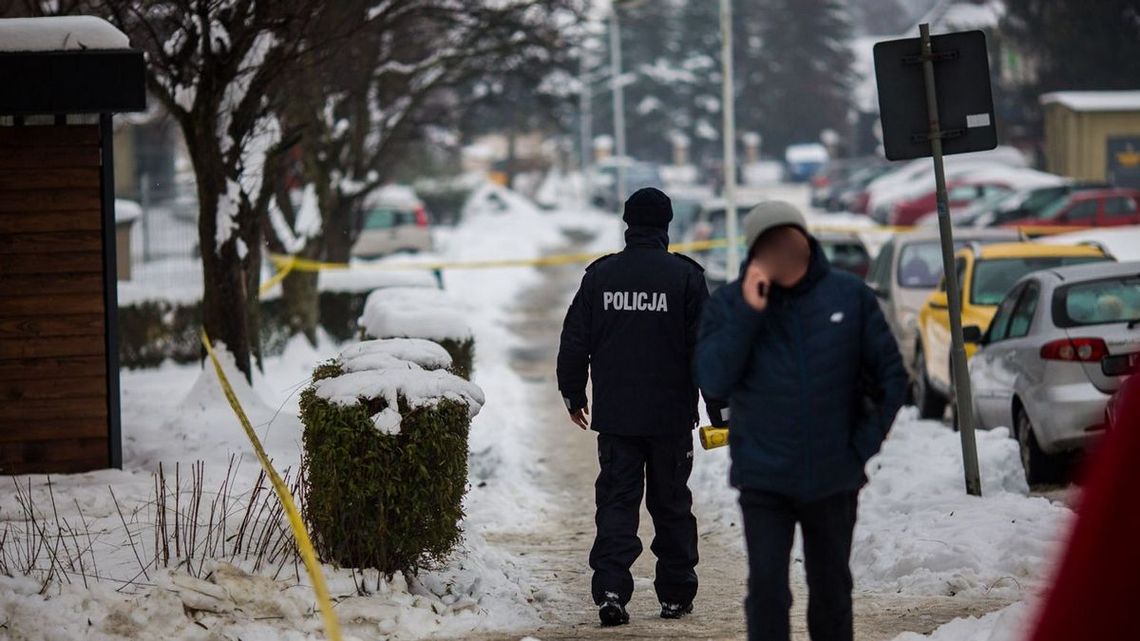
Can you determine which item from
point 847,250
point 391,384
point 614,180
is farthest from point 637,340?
point 614,180

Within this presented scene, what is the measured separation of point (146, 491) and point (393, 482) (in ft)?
8.85

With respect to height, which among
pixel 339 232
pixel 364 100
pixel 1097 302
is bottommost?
pixel 1097 302

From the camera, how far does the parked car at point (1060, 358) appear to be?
992 cm

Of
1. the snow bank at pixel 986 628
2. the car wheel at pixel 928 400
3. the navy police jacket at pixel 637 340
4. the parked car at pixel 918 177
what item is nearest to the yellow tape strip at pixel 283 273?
the car wheel at pixel 928 400

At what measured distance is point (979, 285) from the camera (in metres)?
14.6

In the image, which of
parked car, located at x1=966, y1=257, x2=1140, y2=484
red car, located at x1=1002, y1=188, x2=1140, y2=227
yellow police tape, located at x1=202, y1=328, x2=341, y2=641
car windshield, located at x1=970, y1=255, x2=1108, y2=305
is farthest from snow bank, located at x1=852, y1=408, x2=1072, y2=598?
red car, located at x1=1002, y1=188, x2=1140, y2=227

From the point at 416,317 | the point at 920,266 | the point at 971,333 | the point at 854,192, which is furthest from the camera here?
the point at 854,192

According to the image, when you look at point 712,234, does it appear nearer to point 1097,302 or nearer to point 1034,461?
point 1097,302

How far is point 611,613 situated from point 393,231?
29.8 metres

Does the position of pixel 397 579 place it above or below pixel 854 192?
below

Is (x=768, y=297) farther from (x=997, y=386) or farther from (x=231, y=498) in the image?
(x=997, y=386)

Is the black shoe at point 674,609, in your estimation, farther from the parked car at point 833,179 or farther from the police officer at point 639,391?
the parked car at point 833,179

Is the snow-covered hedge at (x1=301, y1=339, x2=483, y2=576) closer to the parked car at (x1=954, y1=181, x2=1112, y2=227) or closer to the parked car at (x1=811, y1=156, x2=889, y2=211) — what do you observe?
the parked car at (x1=954, y1=181, x2=1112, y2=227)

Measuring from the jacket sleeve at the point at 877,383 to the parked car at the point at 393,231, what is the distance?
31.0 metres
